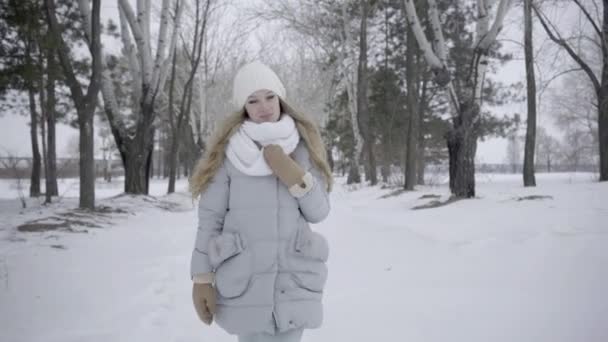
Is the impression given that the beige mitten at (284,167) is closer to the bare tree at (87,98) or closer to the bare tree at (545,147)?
the bare tree at (87,98)

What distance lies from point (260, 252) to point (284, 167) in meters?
0.37

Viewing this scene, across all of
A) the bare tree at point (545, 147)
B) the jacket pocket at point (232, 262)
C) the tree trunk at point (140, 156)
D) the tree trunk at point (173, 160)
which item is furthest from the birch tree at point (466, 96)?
the bare tree at point (545, 147)

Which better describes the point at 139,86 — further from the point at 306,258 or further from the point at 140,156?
the point at 306,258

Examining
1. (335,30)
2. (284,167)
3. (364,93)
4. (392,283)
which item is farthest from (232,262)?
(335,30)

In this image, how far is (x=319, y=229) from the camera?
672cm

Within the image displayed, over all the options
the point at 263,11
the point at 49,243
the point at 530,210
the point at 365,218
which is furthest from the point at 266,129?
the point at 263,11

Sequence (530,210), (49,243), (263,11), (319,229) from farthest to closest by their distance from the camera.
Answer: (263,11)
(319,229)
(530,210)
(49,243)

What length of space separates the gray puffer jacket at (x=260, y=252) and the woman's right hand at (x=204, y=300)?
3 centimetres

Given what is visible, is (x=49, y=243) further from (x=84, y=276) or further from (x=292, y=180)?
(x=292, y=180)

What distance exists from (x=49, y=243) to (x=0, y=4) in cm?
723

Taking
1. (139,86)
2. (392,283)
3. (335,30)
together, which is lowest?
(392,283)

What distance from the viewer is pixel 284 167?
162cm

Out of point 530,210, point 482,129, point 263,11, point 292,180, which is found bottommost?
point 530,210

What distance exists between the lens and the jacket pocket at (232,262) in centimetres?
162
